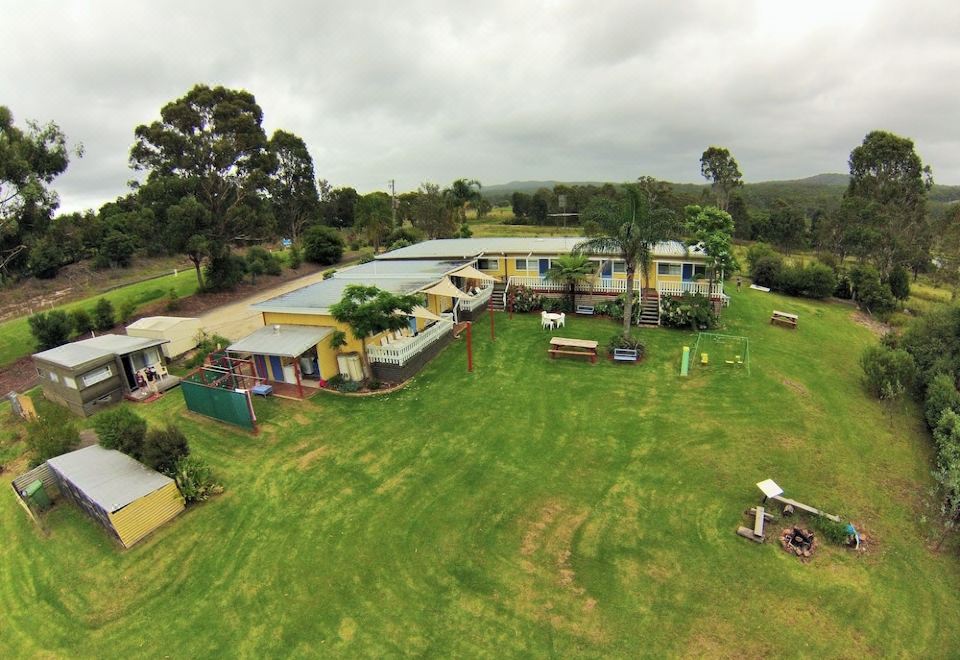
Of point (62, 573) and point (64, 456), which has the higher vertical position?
point (64, 456)

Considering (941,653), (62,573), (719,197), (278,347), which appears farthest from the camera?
(719,197)

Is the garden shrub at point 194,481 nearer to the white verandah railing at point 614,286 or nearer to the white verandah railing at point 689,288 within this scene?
the white verandah railing at point 614,286

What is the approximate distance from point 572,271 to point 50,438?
23.0 metres

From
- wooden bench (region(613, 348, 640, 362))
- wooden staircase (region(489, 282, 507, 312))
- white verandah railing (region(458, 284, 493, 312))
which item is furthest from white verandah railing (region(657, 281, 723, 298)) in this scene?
white verandah railing (region(458, 284, 493, 312))

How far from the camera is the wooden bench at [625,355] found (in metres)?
19.8

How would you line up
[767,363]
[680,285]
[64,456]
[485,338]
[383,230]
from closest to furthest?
[64,456] < [767,363] < [485,338] < [680,285] < [383,230]

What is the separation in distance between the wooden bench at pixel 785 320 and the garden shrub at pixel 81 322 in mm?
39209

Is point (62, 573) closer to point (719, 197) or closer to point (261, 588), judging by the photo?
point (261, 588)

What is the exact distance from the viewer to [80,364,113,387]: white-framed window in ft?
56.4

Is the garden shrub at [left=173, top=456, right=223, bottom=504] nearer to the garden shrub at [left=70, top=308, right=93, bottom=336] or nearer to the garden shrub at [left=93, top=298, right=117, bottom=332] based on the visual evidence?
the garden shrub at [left=70, top=308, right=93, bottom=336]

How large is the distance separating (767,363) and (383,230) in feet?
149

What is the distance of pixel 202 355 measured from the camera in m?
21.0

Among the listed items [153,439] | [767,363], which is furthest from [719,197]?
[153,439]

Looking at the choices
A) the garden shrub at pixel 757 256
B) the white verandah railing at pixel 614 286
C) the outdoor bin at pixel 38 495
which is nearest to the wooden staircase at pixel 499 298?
the white verandah railing at pixel 614 286
